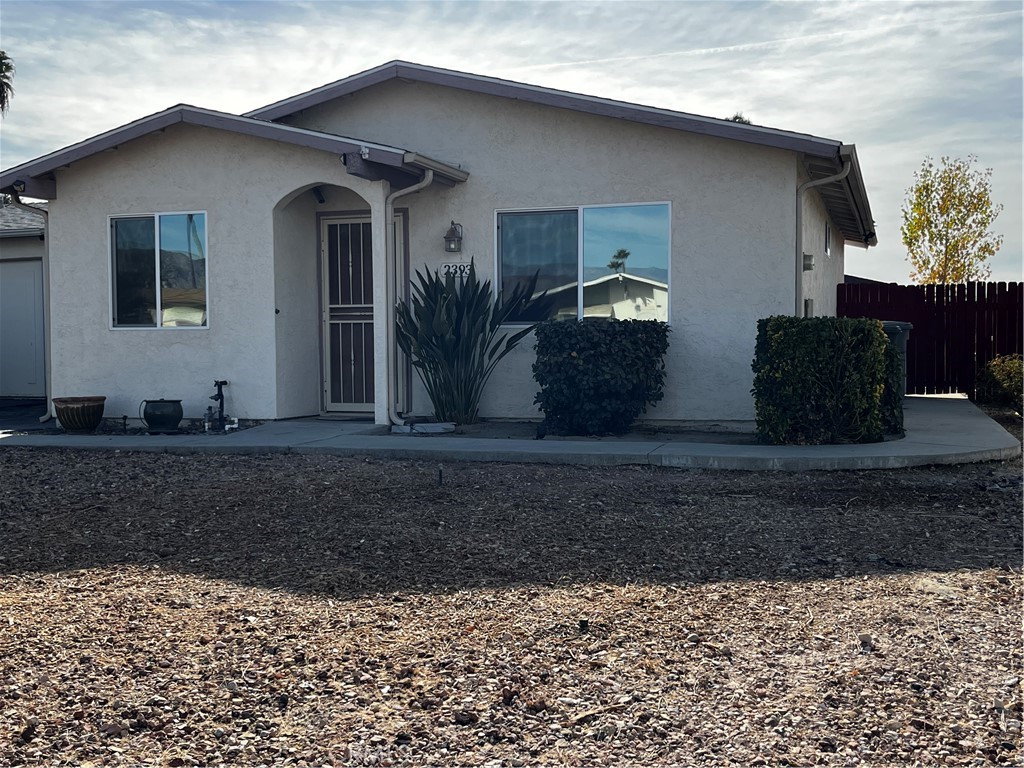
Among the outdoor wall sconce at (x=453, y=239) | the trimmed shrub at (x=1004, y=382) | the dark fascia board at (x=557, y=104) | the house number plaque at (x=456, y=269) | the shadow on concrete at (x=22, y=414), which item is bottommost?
the shadow on concrete at (x=22, y=414)

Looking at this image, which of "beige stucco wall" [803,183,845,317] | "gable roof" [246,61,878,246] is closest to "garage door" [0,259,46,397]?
"gable roof" [246,61,878,246]

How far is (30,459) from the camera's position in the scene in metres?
9.55

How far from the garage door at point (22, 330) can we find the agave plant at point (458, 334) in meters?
7.55

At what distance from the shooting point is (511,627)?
14.4ft

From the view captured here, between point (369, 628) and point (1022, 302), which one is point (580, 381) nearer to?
point (369, 628)

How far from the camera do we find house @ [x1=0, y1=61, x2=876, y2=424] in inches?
421

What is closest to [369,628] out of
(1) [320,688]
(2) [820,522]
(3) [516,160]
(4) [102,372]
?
(1) [320,688]

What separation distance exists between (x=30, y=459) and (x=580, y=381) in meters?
5.17

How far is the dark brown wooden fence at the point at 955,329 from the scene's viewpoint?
682 inches

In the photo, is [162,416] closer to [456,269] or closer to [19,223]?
[456,269]

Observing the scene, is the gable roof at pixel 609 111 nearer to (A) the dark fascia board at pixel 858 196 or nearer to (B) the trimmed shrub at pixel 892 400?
(A) the dark fascia board at pixel 858 196

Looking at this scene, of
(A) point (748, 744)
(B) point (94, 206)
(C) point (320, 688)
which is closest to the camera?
(A) point (748, 744)

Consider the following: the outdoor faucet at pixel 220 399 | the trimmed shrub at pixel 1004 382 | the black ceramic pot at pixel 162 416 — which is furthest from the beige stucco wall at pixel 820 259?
the black ceramic pot at pixel 162 416

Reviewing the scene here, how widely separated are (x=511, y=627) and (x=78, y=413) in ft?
27.6
